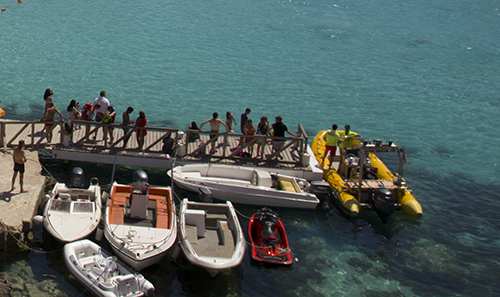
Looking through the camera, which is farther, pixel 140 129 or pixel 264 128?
pixel 264 128

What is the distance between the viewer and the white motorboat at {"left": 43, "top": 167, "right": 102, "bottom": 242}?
14.9 metres

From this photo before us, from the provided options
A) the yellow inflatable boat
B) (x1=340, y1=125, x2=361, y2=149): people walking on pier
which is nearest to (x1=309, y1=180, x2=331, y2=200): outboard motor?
the yellow inflatable boat

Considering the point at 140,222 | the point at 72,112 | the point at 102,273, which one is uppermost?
the point at 72,112

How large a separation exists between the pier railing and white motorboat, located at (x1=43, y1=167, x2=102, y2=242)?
3.07 meters

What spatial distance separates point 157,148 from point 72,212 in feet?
18.0

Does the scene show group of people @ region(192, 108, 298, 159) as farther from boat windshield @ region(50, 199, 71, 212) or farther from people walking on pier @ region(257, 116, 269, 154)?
boat windshield @ region(50, 199, 71, 212)

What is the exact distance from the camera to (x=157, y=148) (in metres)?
20.5

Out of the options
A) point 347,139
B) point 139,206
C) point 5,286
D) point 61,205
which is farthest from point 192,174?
point 5,286

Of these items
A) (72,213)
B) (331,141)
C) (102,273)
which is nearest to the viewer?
(102,273)

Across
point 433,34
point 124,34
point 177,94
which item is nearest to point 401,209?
point 177,94

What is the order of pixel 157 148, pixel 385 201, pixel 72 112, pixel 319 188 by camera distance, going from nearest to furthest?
pixel 385 201
pixel 319 188
pixel 72 112
pixel 157 148

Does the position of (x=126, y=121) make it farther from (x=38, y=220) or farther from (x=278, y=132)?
(x=278, y=132)

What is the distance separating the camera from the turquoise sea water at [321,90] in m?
15.7

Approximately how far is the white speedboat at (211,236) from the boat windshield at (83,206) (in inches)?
113
